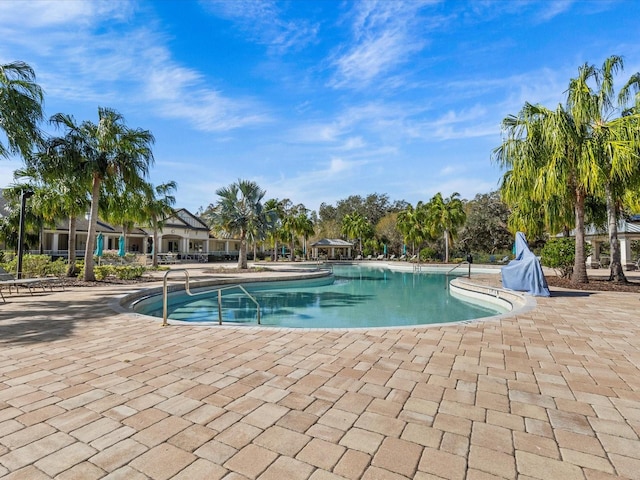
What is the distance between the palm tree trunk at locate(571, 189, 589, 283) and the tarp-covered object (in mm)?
2181

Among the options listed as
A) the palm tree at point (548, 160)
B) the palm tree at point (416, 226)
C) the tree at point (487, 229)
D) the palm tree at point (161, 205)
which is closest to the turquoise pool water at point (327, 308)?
the palm tree at point (548, 160)

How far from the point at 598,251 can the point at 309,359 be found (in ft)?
96.1

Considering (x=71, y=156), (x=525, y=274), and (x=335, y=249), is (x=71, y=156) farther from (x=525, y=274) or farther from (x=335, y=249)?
(x=335, y=249)

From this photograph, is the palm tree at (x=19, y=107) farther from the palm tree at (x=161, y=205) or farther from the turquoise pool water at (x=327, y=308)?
the palm tree at (x=161, y=205)

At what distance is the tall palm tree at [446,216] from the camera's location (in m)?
28.9

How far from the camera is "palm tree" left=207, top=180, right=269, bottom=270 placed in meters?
19.7

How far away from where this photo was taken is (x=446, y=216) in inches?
1136

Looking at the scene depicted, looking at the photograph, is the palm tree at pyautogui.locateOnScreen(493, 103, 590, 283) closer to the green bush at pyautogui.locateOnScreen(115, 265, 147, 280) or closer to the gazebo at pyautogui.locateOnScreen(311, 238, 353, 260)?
the green bush at pyautogui.locateOnScreen(115, 265, 147, 280)

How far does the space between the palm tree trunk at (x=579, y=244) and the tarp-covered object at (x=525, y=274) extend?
2181mm

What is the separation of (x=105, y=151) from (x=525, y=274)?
47.0ft

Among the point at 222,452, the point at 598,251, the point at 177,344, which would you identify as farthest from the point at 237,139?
the point at 598,251

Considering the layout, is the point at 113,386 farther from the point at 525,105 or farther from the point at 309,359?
the point at 525,105

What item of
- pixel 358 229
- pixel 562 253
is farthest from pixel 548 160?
pixel 358 229

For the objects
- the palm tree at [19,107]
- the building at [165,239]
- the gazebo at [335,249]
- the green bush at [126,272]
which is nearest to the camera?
the palm tree at [19,107]
